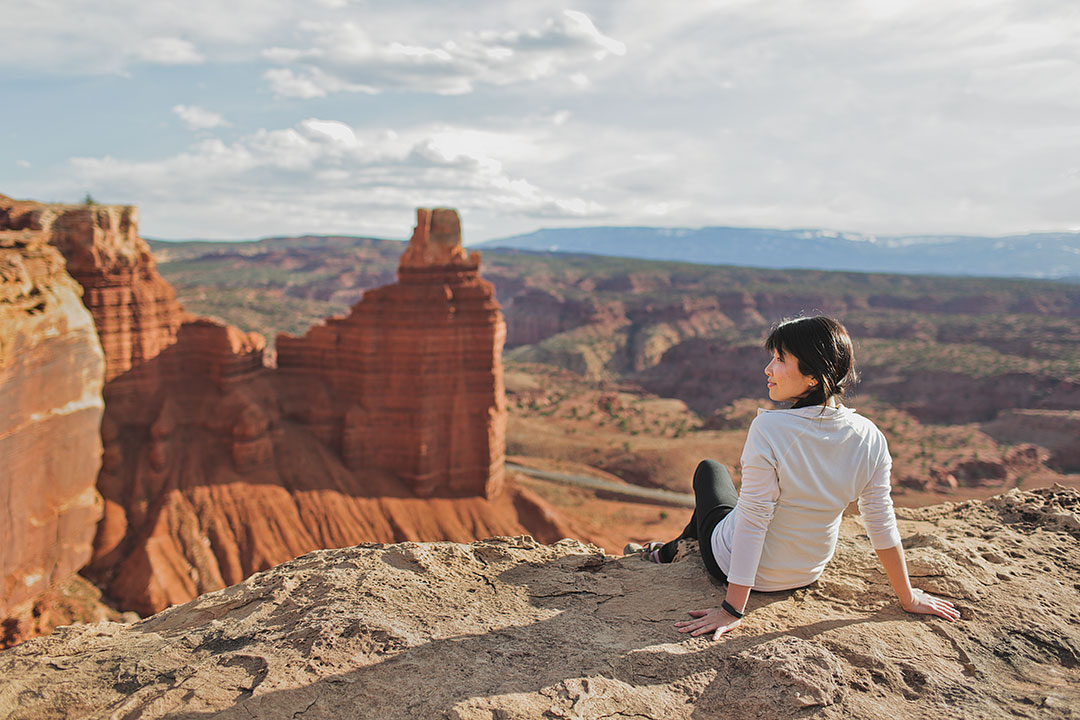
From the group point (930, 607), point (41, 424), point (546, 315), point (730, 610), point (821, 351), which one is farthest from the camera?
point (546, 315)

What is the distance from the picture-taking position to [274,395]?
2098 centimetres

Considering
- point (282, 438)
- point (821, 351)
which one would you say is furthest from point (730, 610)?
point (282, 438)

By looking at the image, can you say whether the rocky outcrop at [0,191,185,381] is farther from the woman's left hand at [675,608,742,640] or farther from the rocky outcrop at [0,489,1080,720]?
the woman's left hand at [675,608,742,640]

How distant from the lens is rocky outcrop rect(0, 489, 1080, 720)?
3123 millimetres

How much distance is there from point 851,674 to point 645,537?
74.0ft

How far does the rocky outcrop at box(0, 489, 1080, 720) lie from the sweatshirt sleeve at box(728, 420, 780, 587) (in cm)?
39

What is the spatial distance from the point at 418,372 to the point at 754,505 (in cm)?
1927

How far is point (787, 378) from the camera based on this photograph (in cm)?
363

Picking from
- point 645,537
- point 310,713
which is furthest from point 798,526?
point 645,537

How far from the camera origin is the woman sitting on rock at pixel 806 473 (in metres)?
3.57

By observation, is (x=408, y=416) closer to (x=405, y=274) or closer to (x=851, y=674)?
(x=405, y=274)

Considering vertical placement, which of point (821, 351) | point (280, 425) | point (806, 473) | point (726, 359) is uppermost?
point (821, 351)

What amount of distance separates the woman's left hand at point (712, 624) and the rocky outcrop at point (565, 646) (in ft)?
0.26

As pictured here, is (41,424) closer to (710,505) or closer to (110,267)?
(110,267)
